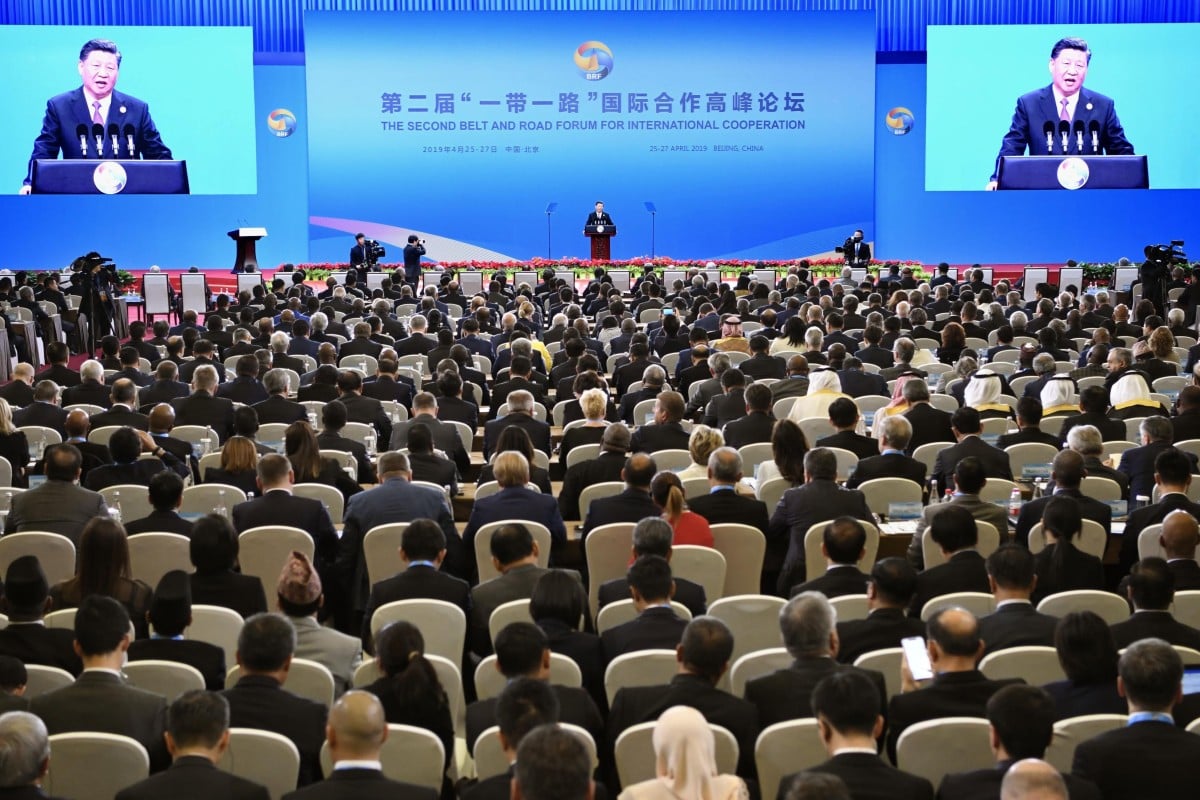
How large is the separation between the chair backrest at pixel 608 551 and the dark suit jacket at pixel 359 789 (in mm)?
3117

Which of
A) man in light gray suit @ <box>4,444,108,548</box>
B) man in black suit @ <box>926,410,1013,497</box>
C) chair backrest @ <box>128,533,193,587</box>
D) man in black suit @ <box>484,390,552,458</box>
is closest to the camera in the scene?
chair backrest @ <box>128,533,193,587</box>

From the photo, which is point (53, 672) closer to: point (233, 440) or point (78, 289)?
point (233, 440)

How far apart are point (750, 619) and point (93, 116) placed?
23.9 m

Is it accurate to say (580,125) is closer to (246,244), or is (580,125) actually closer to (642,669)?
(246,244)

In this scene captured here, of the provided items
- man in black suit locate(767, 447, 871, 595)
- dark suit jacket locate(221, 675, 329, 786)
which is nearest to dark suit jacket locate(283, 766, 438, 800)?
dark suit jacket locate(221, 675, 329, 786)

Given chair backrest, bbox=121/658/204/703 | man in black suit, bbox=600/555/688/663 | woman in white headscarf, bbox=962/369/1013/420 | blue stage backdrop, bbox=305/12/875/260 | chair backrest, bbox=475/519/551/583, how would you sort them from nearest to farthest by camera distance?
chair backrest, bbox=121/658/204/703 < man in black suit, bbox=600/555/688/663 < chair backrest, bbox=475/519/551/583 < woman in white headscarf, bbox=962/369/1013/420 < blue stage backdrop, bbox=305/12/875/260

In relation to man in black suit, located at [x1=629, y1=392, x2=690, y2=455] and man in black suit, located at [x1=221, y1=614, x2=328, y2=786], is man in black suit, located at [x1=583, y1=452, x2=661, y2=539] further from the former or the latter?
man in black suit, located at [x1=221, y1=614, x2=328, y2=786]

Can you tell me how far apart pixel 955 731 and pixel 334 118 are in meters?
26.0

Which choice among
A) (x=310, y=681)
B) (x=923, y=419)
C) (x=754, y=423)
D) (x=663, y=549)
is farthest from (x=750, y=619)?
(x=923, y=419)

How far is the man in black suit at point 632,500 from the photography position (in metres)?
7.78

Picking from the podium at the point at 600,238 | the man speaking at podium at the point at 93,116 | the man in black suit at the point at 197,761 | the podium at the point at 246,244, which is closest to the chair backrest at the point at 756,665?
the man in black suit at the point at 197,761

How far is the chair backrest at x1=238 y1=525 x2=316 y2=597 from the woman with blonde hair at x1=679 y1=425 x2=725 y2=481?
230cm

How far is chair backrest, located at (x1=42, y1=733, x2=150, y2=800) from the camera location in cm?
472

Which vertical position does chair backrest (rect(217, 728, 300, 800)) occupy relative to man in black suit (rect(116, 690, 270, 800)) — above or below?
below
